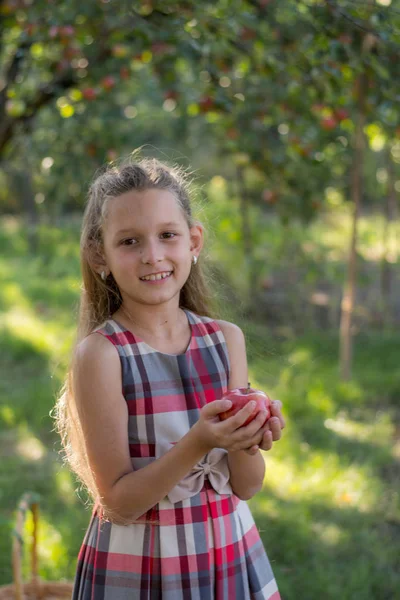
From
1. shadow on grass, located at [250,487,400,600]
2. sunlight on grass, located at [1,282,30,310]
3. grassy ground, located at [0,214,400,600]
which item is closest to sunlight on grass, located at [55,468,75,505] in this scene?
grassy ground, located at [0,214,400,600]

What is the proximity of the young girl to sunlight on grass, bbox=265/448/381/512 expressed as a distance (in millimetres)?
1919

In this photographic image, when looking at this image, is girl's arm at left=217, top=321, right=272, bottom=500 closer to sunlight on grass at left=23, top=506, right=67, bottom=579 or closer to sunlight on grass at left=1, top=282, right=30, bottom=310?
sunlight on grass at left=23, top=506, right=67, bottom=579

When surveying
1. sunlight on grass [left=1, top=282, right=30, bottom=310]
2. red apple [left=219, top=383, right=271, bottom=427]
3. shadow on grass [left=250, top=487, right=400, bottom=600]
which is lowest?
shadow on grass [left=250, top=487, right=400, bottom=600]

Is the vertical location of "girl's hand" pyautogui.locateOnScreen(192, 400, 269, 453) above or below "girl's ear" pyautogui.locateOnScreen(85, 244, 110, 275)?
below

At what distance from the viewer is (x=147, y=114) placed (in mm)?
6711

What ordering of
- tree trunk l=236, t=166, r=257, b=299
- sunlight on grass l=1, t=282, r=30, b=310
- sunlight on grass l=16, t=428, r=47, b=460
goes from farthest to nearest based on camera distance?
sunlight on grass l=1, t=282, r=30, b=310
tree trunk l=236, t=166, r=257, b=299
sunlight on grass l=16, t=428, r=47, b=460

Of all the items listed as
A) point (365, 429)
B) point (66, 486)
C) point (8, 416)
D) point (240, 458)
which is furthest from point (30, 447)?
point (240, 458)

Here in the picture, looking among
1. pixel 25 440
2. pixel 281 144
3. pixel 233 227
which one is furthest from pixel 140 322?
pixel 233 227

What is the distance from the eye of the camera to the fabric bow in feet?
4.39

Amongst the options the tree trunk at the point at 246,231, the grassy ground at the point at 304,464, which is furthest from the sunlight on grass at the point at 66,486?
the tree trunk at the point at 246,231

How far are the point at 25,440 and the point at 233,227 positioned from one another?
8.78 ft

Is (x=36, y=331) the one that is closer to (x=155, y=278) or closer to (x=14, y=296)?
(x=14, y=296)

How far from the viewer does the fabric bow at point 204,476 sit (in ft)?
4.39

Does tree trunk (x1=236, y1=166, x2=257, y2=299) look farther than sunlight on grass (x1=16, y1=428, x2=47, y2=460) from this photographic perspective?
Yes
